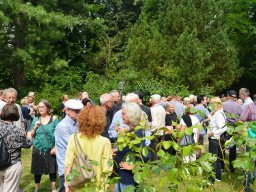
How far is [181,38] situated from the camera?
24500 mm

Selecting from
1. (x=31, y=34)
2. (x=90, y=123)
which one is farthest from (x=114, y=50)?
(x=90, y=123)

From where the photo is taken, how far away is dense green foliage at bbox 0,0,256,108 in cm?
2036

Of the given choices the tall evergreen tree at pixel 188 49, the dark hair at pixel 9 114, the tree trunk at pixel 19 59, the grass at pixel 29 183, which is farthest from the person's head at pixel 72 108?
the tall evergreen tree at pixel 188 49

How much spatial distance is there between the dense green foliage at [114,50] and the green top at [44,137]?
13815 millimetres

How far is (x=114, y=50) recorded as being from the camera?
30922 millimetres

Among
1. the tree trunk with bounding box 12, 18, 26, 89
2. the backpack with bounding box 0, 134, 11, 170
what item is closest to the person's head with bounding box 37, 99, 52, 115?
the backpack with bounding box 0, 134, 11, 170

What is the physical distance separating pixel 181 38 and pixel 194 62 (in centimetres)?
172

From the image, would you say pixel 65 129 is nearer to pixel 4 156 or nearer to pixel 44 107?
pixel 4 156

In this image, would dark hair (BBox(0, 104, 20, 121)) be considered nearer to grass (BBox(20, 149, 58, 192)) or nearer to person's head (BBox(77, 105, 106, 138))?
person's head (BBox(77, 105, 106, 138))

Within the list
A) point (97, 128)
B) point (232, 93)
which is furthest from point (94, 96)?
point (97, 128)

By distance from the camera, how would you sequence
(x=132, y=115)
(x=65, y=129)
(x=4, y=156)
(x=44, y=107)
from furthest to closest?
1. (x=44, y=107)
2. (x=65, y=129)
3. (x=4, y=156)
4. (x=132, y=115)

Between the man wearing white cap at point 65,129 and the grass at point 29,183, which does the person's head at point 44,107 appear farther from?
the grass at point 29,183

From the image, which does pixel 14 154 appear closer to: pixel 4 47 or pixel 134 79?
pixel 4 47

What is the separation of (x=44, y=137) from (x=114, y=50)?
2520cm
